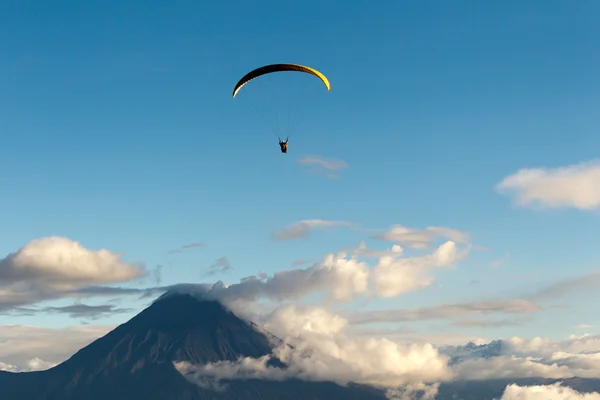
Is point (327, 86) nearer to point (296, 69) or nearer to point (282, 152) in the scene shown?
point (296, 69)

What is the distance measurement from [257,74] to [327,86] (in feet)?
36.5

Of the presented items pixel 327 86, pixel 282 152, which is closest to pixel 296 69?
pixel 327 86

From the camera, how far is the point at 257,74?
109688 mm

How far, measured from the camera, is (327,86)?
358 ft

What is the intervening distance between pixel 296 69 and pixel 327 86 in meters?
5.47

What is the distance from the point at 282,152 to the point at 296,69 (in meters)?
13.2

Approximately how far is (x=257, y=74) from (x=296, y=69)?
20.4 feet

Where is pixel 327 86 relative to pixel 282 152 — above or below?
above

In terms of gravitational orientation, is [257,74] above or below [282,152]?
above

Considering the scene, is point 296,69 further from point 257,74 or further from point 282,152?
point 282,152

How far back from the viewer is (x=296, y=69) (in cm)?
10862

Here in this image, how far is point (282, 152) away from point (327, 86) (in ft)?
41.3
